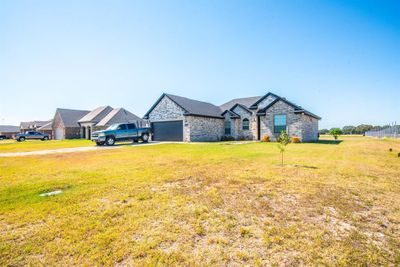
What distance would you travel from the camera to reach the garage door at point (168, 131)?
936 inches

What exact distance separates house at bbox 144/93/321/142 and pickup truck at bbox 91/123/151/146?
325cm

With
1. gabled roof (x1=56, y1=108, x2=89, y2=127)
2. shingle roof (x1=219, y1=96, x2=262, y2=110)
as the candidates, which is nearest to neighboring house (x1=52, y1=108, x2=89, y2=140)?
gabled roof (x1=56, y1=108, x2=89, y2=127)

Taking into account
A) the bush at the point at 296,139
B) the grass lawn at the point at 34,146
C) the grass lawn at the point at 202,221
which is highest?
the bush at the point at 296,139

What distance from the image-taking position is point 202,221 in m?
3.62

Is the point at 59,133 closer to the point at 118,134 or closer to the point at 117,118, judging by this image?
the point at 117,118

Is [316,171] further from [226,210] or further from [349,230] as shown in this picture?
[226,210]

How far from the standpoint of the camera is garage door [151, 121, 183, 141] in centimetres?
2377

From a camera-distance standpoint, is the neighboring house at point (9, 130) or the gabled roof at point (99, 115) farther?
the neighboring house at point (9, 130)

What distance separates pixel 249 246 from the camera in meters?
2.89

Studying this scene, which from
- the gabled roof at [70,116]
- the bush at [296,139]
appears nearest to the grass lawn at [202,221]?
the bush at [296,139]

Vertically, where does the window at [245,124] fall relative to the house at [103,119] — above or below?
below

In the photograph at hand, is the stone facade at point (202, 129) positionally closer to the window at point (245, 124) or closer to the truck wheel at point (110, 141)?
the window at point (245, 124)

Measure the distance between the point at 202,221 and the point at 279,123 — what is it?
20770mm

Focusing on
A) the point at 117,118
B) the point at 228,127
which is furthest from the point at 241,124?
the point at 117,118
